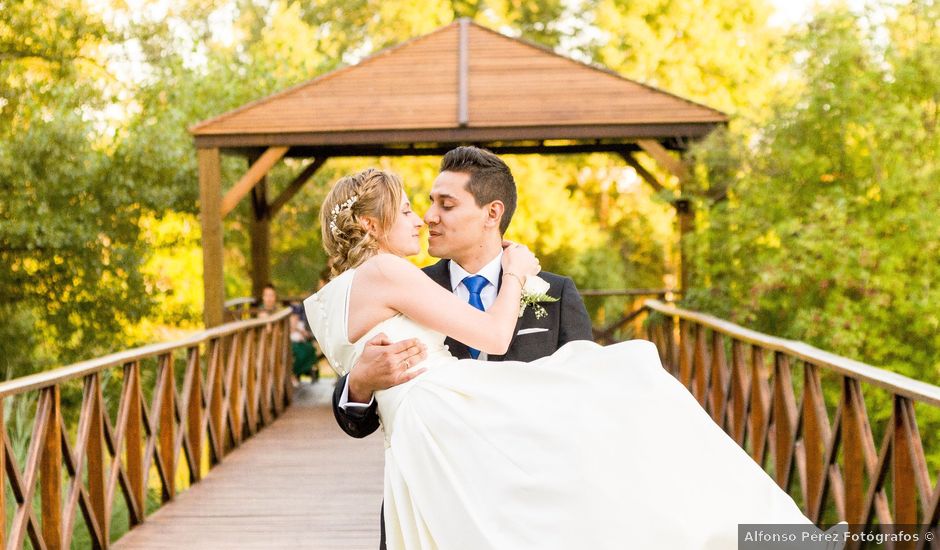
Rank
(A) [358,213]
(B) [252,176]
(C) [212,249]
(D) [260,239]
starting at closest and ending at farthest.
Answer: (A) [358,213] < (C) [212,249] < (B) [252,176] < (D) [260,239]

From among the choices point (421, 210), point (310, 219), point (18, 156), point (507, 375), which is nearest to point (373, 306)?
point (507, 375)

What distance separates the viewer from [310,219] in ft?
75.9

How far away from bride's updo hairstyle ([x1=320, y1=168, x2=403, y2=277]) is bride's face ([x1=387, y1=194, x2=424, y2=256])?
0.02 meters

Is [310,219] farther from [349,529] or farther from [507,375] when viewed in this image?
[507,375]

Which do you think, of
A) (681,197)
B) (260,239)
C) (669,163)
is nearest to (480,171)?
(681,197)

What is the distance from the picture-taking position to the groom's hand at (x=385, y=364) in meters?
2.70

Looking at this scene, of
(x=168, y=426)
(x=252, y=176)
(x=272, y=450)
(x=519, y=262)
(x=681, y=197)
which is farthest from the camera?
(x=252, y=176)

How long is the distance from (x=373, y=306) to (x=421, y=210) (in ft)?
73.3

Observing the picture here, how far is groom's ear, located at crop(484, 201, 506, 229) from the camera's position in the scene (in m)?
3.16

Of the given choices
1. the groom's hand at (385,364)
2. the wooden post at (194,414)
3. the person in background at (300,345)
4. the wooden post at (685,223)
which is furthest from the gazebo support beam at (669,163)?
the groom's hand at (385,364)

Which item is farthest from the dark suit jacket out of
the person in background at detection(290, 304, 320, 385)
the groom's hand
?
the person in background at detection(290, 304, 320, 385)

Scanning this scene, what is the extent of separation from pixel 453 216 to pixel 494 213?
0.41ft

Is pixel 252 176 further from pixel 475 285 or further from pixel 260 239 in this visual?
pixel 475 285

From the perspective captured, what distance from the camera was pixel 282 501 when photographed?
671 centimetres
